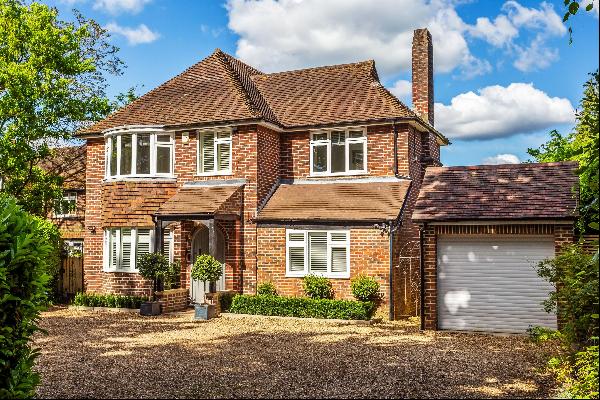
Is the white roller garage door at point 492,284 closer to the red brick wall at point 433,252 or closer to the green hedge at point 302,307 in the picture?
the red brick wall at point 433,252

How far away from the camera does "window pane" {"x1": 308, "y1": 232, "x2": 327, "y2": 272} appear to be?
19.9 m

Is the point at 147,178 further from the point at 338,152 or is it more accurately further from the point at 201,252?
the point at 338,152

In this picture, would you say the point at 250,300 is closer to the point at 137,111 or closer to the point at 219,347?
the point at 219,347

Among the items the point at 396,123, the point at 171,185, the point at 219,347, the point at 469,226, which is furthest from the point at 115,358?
the point at 396,123

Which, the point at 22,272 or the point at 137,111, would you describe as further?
the point at 137,111

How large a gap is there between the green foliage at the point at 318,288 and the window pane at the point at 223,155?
4955 mm

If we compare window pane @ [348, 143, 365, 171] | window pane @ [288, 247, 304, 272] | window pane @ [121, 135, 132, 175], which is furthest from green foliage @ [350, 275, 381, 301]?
window pane @ [121, 135, 132, 175]

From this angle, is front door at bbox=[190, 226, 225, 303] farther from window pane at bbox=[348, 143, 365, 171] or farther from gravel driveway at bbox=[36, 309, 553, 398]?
window pane at bbox=[348, 143, 365, 171]

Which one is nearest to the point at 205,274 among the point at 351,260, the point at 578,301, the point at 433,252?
the point at 351,260

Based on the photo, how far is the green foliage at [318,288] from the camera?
19297 millimetres

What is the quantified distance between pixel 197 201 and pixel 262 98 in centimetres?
602

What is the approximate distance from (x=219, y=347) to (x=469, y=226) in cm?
666

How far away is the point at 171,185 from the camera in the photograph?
2184 cm

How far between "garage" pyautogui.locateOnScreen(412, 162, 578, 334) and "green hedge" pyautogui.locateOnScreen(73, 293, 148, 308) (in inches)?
387
